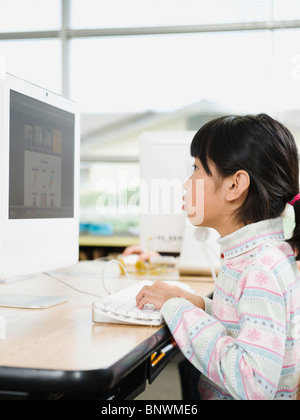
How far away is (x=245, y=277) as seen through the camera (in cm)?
98

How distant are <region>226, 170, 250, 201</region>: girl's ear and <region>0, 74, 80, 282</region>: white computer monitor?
0.46 metres

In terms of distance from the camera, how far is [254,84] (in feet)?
13.0

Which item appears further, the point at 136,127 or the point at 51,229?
the point at 136,127

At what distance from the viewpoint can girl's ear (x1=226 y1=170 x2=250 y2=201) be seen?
1.07m

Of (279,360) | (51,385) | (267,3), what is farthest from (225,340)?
(267,3)

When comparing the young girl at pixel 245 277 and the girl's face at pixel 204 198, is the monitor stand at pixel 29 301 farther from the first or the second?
the girl's face at pixel 204 198

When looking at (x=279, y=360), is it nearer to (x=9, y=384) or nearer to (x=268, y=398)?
(x=268, y=398)

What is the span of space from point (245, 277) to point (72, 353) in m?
0.35

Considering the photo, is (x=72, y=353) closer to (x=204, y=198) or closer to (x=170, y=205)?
(x=204, y=198)

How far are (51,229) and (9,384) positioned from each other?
615mm

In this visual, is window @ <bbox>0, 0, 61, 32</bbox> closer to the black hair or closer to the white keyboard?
the black hair

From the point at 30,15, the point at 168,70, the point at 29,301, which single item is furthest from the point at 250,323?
the point at 30,15

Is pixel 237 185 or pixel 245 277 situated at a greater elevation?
pixel 237 185

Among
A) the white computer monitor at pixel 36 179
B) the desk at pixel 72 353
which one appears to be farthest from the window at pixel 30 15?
the desk at pixel 72 353
